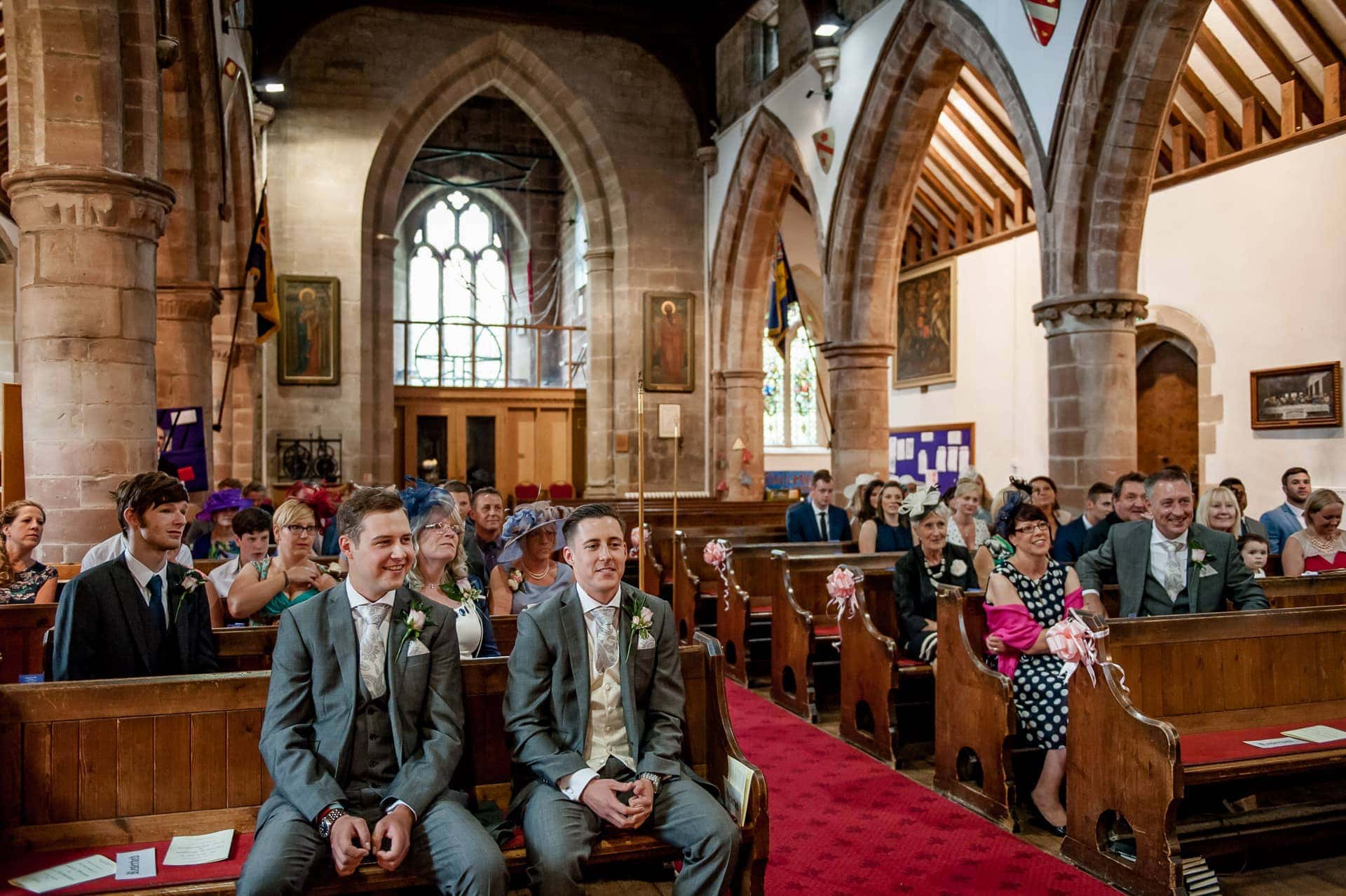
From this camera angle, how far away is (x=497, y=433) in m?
16.6

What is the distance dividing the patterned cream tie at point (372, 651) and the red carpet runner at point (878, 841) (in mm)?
1515

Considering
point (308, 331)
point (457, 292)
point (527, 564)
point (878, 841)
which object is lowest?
point (878, 841)

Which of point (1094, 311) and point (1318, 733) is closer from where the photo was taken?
point (1318, 733)

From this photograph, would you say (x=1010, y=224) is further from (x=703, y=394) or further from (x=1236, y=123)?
(x=703, y=394)

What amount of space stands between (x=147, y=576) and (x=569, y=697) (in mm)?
1202

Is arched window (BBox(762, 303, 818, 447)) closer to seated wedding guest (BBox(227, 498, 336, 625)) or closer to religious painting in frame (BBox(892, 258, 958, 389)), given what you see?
religious painting in frame (BBox(892, 258, 958, 389))

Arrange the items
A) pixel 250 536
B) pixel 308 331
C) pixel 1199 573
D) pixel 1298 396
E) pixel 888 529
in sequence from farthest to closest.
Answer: pixel 308 331 → pixel 1298 396 → pixel 888 529 → pixel 1199 573 → pixel 250 536

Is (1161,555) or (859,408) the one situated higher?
(859,408)

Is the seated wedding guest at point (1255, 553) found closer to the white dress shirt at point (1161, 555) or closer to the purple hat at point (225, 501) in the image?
the white dress shirt at point (1161, 555)

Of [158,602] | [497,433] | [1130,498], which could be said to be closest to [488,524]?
[158,602]

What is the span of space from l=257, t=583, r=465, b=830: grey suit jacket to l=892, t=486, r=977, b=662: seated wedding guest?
283 centimetres

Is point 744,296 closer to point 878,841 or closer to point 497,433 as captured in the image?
point 497,433

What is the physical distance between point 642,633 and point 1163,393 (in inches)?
433

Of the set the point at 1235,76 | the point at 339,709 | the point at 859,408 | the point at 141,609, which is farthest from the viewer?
the point at 859,408
